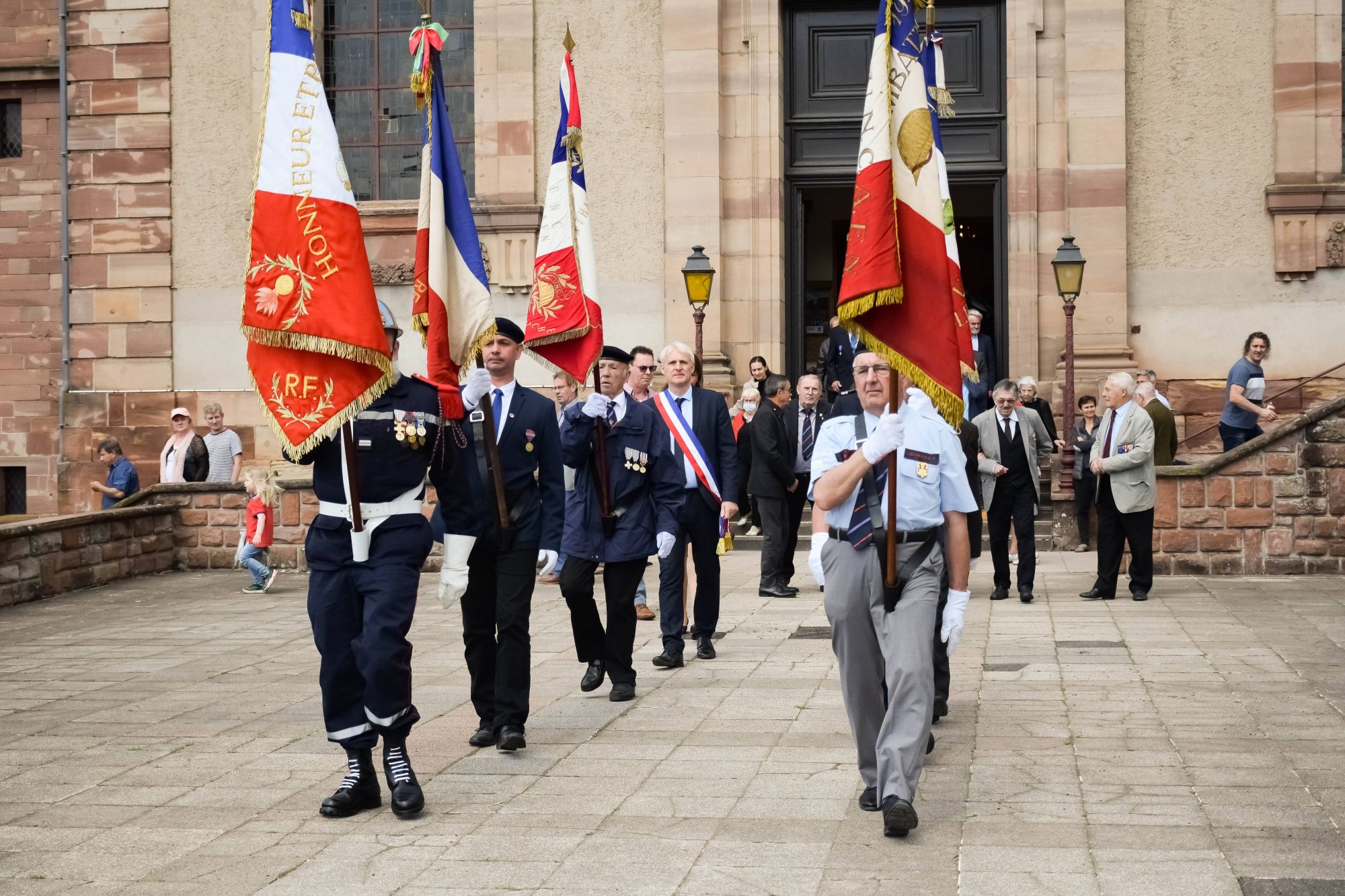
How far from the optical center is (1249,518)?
48.4ft

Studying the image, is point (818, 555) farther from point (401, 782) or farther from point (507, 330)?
point (507, 330)

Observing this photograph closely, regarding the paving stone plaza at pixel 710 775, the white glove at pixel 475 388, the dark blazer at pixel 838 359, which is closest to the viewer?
the paving stone plaza at pixel 710 775

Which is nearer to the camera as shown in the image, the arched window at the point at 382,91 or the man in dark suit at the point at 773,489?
the man in dark suit at the point at 773,489

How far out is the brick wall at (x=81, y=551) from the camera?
45.4ft

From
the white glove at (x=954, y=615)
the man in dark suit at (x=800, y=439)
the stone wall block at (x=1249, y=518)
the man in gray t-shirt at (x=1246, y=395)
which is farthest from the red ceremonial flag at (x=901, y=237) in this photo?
the man in gray t-shirt at (x=1246, y=395)

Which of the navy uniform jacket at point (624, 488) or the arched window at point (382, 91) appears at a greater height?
the arched window at point (382, 91)

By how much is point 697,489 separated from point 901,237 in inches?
162

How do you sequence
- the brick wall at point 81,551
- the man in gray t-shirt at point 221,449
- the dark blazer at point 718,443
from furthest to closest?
the man in gray t-shirt at point 221,449 → the brick wall at point 81,551 → the dark blazer at point 718,443

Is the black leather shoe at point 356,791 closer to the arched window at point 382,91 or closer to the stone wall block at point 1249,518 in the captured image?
the stone wall block at point 1249,518

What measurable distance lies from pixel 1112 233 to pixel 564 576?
12.3 m

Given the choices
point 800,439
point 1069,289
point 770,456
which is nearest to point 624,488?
point 770,456

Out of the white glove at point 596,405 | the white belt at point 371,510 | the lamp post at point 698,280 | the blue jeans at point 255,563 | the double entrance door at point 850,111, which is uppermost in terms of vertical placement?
the double entrance door at point 850,111

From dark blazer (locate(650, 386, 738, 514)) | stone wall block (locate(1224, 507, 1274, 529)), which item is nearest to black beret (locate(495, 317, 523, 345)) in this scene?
dark blazer (locate(650, 386, 738, 514))

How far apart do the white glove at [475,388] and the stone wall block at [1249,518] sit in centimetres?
956
